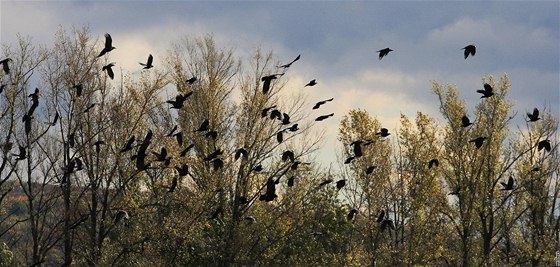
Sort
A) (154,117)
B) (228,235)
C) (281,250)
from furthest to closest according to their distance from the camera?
(154,117)
(281,250)
(228,235)

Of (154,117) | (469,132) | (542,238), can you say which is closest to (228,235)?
(154,117)

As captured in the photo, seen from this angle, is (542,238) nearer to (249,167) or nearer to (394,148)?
(394,148)

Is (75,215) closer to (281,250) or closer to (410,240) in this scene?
(281,250)

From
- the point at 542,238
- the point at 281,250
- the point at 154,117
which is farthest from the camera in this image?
the point at 542,238

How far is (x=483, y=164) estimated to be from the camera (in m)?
43.0

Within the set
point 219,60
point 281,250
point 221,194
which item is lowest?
point 281,250

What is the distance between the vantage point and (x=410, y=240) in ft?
131

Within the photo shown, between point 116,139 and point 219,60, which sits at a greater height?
point 219,60

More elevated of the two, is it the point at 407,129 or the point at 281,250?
the point at 407,129

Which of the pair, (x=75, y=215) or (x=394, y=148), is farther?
(x=394, y=148)

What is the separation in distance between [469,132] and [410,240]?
301 inches

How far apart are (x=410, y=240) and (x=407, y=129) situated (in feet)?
20.6

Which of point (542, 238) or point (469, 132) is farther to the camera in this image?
Result: point (542, 238)

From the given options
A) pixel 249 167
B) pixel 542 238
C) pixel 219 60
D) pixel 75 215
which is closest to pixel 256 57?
pixel 219 60
